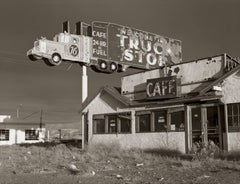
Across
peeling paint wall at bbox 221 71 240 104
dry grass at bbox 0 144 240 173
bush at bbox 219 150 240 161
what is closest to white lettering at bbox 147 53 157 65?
dry grass at bbox 0 144 240 173

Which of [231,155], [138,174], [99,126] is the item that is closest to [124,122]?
[99,126]

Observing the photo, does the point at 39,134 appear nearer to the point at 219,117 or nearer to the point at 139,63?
the point at 139,63

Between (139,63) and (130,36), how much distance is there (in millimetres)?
2342

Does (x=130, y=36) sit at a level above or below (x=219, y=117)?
above

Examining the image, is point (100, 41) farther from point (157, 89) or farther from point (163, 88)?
point (163, 88)

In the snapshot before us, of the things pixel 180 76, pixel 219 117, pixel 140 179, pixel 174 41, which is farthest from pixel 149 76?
pixel 140 179

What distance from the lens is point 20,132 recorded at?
46781 mm

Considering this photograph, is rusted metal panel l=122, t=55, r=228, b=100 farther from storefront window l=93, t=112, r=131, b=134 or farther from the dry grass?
the dry grass

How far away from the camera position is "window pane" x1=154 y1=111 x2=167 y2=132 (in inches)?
858

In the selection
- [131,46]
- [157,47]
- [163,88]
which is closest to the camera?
[163,88]

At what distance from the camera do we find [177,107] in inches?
830

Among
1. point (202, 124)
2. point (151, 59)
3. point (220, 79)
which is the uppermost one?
point (151, 59)

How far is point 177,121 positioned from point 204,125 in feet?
6.04

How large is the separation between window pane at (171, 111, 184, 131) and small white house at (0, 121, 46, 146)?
29600 millimetres
